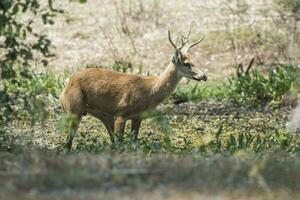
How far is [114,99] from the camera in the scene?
13.8 meters

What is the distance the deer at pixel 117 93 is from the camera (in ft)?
44.4

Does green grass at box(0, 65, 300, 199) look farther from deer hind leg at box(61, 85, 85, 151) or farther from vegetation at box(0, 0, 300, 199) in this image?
deer hind leg at box(61, 85, 85, 151)

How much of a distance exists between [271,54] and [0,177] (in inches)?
538

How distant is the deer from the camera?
13.5 metres

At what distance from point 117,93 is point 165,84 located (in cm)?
79

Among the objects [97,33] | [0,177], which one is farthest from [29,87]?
[0,177]

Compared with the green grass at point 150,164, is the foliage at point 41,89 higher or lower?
lower

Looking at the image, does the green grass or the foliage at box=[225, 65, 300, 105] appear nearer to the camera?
the green grass

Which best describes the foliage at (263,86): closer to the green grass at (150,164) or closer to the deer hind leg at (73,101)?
the green grass at (150,164)

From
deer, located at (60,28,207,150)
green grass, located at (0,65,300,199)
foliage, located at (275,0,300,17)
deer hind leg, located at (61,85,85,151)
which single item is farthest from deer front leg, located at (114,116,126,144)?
foliage, located at (275,0,300,17)

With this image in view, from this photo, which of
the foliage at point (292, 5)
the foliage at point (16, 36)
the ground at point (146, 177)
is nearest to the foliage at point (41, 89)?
the foliage at point (16, 36)

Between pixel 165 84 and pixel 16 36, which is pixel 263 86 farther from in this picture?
pixel 16 36

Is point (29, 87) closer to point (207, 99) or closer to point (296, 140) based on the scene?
point (207, 99)

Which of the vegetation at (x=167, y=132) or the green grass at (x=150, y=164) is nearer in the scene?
the green grass at (x=150, y=164)
